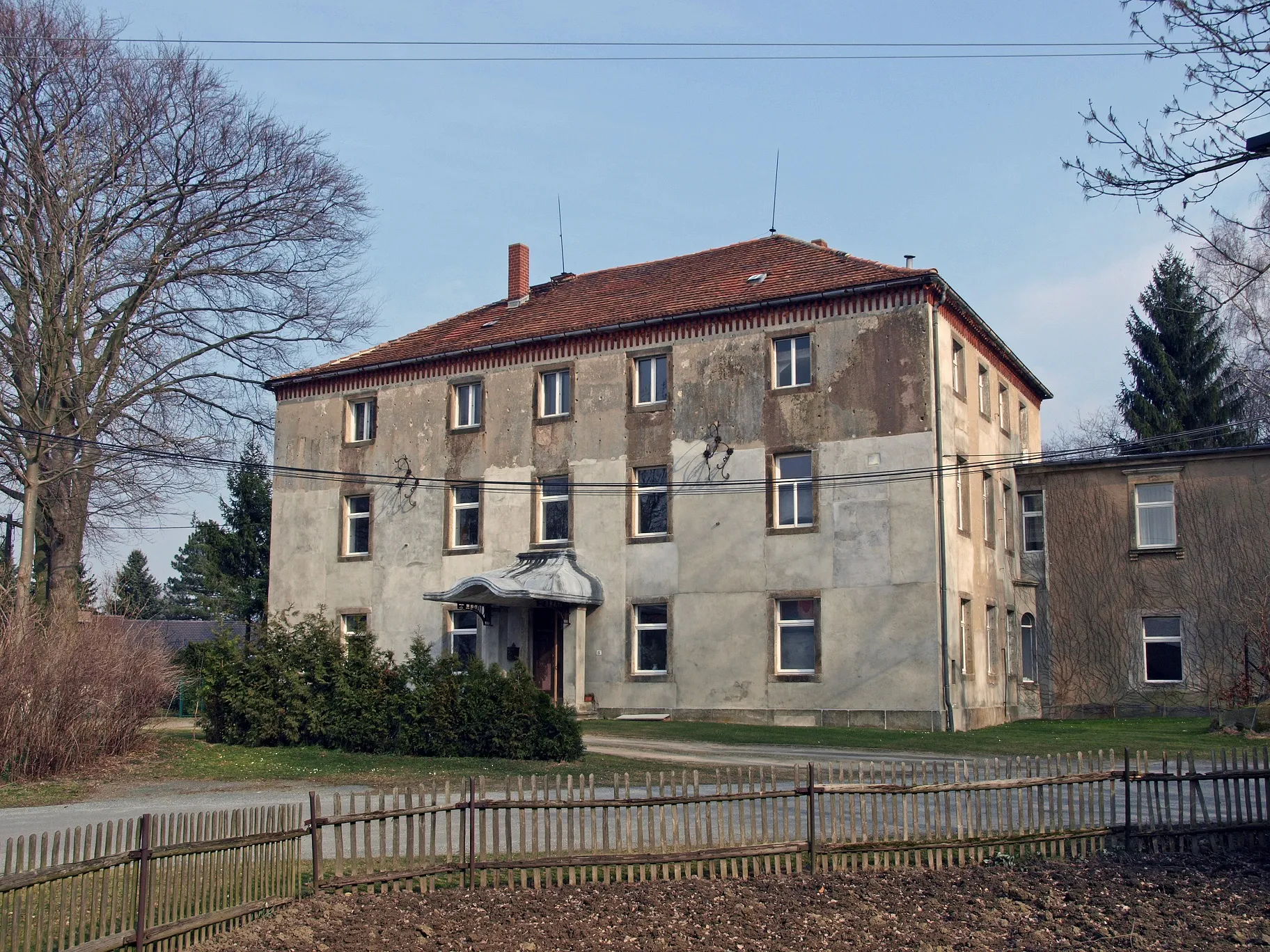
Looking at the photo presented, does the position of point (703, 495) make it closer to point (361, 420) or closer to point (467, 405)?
point (467, 405)

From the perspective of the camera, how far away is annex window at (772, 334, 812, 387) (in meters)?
29.7

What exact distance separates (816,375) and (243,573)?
29874 mm

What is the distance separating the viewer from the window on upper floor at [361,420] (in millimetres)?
36281

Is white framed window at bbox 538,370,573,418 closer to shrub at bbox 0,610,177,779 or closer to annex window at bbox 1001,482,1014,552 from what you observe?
annex window at bbox 1001,482,1014,552

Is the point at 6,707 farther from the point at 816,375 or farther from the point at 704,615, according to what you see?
the point at 816,375

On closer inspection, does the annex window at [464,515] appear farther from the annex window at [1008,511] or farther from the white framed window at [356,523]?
the annex window at [1008,511]

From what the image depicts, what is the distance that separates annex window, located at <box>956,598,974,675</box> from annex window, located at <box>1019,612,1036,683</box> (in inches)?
173

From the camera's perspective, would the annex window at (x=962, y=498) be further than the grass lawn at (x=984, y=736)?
Yes

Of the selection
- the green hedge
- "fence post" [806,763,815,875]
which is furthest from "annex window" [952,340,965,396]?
"fence post" [806,763,815,875]

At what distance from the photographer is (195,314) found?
33.1 meters

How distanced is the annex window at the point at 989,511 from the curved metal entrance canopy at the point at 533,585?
952 centimetres

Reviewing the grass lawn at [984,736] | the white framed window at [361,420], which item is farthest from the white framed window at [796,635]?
the white framed window at [361,420]

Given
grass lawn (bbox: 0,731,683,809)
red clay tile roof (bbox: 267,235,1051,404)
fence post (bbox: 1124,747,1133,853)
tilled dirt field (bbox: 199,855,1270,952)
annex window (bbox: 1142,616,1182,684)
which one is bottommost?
tilled dirt field (bbox: 199,855,1270,952)

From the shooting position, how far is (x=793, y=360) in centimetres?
2980
